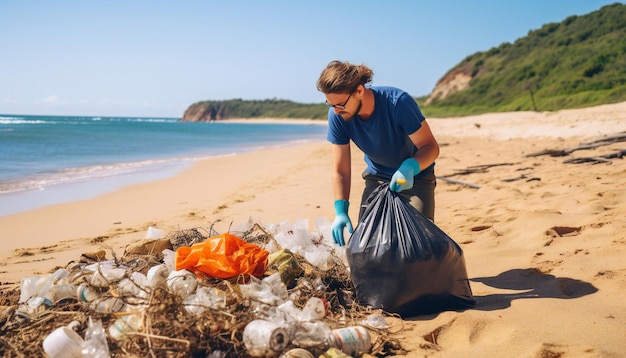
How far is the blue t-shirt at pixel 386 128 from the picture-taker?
2.92 m

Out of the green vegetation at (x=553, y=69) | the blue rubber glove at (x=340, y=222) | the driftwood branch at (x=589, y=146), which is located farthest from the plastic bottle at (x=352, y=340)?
the green vegetation at (x=553, y=69)

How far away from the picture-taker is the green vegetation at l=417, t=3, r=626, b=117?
21.9 metres

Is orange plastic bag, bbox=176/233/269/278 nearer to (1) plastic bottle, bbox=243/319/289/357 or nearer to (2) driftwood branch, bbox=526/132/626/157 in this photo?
(1) plastic bottle, bbox=243/319/289/357

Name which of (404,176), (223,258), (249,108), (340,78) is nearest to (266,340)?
(223,258)

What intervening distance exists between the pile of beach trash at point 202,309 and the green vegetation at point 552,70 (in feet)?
54.8

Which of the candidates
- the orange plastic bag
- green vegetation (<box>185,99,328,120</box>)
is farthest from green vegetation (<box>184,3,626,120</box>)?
green vegetation (<box>185,99,328,120</box>)

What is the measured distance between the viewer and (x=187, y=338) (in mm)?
2051

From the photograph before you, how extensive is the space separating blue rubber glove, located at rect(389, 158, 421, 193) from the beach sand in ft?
2.33

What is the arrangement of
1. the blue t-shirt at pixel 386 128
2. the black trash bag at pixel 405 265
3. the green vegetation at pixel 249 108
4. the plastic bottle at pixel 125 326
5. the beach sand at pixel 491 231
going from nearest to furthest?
the plastic bottle at pixel 125 326, the beach sand at pixel 491 231, the black trash bag at pixel 405 265, the blue t-shirt at pixel 386 128, the green vegetation at pixel 249 108

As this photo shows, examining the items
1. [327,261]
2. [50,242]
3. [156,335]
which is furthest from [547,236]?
[50,242]

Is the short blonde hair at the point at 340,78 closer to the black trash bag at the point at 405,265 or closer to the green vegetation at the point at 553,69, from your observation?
the black trash bag at the point at 405,265

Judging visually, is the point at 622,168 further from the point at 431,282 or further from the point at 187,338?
the point at 187,338

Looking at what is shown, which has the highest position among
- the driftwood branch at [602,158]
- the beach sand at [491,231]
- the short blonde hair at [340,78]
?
the short blonde hair at [340,78]

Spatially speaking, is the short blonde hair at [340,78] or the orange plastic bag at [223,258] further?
the short blonde hair at [340,78]
